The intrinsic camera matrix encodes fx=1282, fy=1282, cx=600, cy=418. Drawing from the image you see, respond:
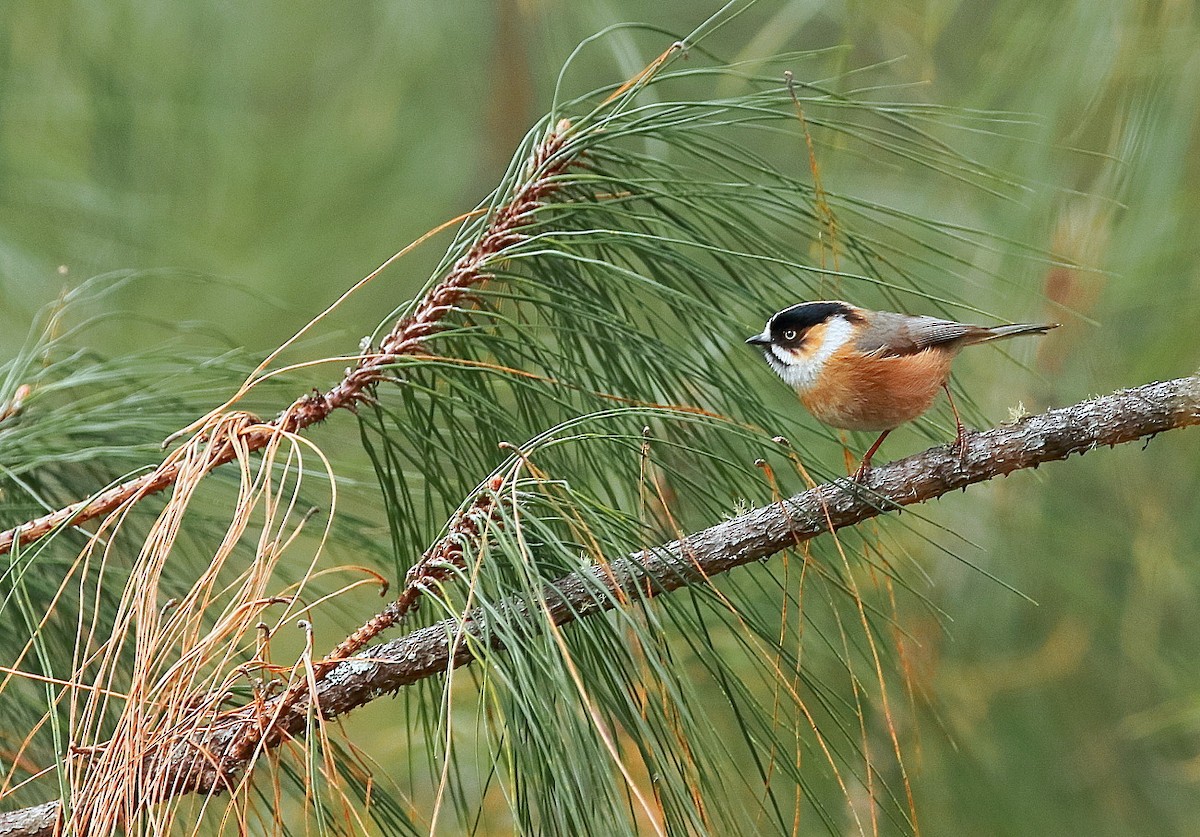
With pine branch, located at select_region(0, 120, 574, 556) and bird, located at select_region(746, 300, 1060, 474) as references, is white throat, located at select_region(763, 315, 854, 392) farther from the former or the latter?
pine branch, located at select_region(0, 120, 574, 556)

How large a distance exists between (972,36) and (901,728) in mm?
1629

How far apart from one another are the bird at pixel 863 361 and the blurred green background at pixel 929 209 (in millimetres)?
134

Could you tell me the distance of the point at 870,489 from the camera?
101 centimetres

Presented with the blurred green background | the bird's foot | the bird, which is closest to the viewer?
the bird's foot

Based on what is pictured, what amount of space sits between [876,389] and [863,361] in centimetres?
5

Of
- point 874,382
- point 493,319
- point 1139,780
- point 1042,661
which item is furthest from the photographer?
point 1139,780

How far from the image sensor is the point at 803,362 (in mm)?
1456

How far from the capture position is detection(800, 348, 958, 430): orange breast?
1405 mm

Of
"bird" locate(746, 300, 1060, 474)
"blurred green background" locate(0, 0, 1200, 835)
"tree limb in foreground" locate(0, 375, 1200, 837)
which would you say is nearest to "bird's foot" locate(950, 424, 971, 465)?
"tree limb in foreground" locate(0, 375, 1200, 837)

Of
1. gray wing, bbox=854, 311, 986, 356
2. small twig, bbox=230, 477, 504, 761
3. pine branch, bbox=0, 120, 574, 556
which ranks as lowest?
small twig, bbox=230, 477, 504, 761

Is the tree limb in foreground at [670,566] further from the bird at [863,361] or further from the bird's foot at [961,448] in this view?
the bird at [863,361]

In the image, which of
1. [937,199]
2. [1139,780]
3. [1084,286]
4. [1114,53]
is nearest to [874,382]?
[1114,53]

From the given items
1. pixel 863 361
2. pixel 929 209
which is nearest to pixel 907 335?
pixel 863 361

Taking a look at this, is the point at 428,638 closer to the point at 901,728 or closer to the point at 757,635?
the point at 757,635
